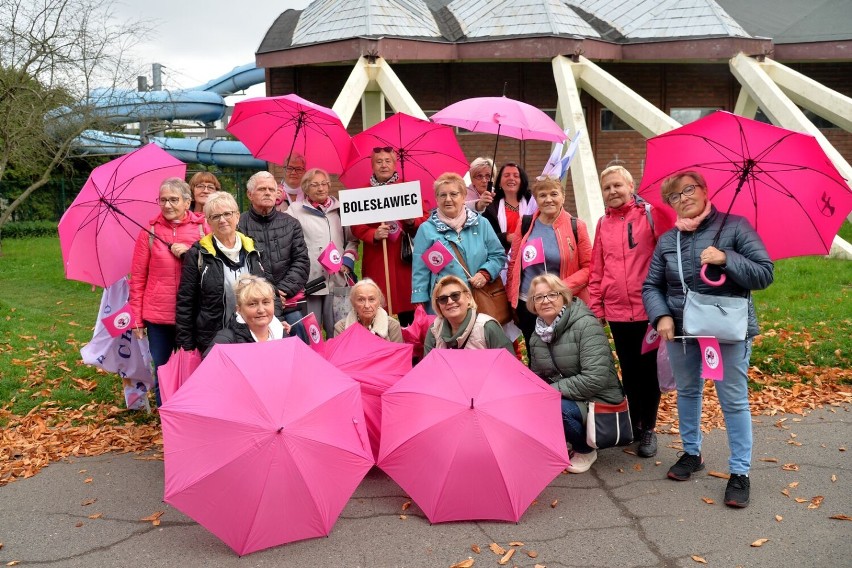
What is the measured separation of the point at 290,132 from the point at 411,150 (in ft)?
3.68

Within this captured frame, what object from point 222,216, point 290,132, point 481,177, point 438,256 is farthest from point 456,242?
point 290,132

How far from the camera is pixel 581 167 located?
13.2 m

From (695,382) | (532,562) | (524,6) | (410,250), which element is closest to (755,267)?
(695,382)

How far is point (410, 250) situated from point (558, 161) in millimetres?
1671

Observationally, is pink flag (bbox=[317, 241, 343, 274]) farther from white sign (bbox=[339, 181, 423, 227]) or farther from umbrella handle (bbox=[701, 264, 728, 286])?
umbrella handle (bbox=[701, 264, 728, 286])

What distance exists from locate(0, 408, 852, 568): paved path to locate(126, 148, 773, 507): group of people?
10.9 inches

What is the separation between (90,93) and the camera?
18.1 metres

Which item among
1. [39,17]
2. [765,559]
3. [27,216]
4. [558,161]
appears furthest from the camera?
[27,216]

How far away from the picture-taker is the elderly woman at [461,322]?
509 centimetres

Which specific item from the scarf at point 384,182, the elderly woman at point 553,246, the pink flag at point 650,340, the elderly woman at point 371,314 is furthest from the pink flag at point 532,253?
the scarf at point 384,182

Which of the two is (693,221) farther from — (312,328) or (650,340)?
(312,328)

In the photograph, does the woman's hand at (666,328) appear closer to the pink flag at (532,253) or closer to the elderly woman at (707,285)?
the elderly woman at (707,285)

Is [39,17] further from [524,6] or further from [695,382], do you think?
[695,382]

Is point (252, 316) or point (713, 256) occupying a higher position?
point (713, 256)
